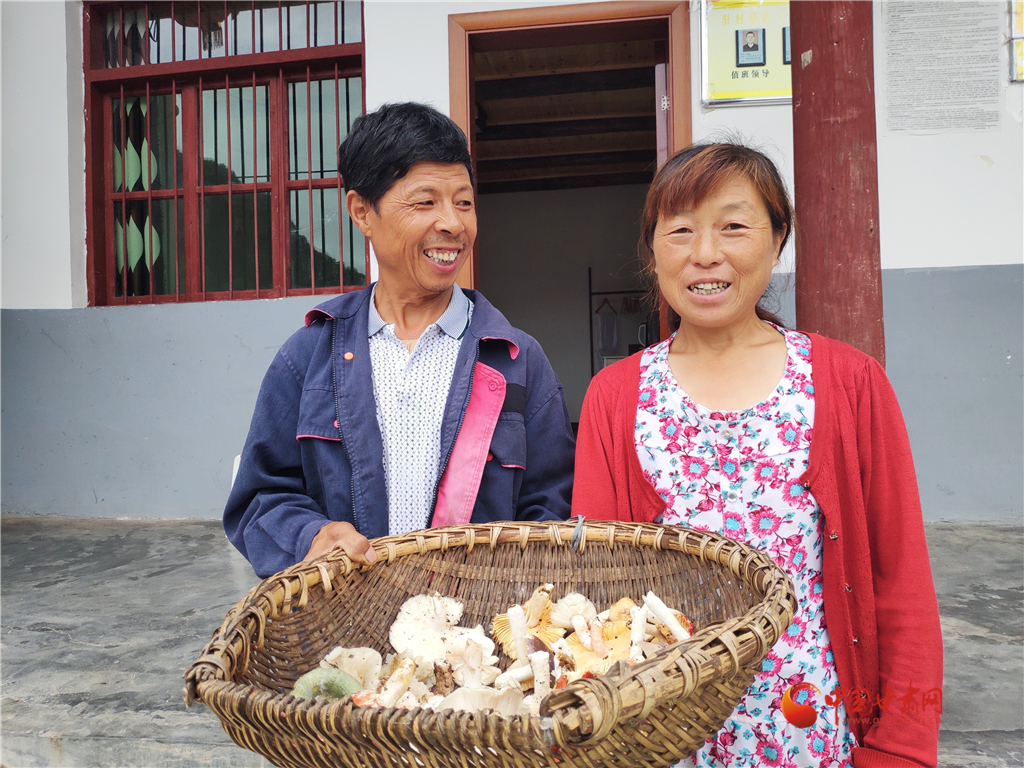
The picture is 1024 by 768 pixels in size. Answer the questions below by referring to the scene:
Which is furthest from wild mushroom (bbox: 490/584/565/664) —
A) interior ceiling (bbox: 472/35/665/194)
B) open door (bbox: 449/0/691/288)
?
interior ceiling (bbox: 472/35/665/194)

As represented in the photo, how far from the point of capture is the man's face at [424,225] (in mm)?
1454

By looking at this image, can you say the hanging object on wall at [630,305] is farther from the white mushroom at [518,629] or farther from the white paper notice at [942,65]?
the white mushroom at [518,629]

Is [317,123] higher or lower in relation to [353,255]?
higher

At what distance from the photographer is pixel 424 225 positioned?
1450 mm

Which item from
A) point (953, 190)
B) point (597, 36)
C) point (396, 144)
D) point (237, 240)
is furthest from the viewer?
point (237, 240)

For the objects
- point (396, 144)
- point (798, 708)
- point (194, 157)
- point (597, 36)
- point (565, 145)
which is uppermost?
point (565, 145)

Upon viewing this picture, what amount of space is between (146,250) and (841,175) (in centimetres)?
471

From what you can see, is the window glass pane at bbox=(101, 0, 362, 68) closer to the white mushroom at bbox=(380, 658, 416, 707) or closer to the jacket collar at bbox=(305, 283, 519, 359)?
the jacket collar at bbox=(305, 283, 519, 359)

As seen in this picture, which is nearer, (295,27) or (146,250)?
(295,27)

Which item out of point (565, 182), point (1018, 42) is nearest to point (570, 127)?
point (565, 182)

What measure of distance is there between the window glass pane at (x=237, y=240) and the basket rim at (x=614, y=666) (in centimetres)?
383

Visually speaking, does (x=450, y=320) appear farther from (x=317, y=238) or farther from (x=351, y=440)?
(x=317, y=238)

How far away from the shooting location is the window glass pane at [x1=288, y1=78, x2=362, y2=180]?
14.6 feet

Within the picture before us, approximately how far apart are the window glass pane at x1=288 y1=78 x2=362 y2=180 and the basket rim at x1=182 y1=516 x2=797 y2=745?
148 inches
